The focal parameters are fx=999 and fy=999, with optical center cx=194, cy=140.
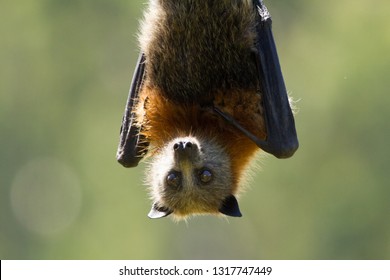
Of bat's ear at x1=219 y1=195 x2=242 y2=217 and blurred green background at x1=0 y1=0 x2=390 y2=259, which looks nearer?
bat's ear at x1=219 y1=195 x2=242 y2=217

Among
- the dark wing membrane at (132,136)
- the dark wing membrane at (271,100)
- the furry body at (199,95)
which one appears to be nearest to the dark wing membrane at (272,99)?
the dark wing membrane at (271,100)

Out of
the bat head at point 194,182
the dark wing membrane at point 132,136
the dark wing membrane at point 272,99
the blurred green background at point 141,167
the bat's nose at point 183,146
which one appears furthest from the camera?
the blurred green background at point 141,167

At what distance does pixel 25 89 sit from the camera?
28.8 meters

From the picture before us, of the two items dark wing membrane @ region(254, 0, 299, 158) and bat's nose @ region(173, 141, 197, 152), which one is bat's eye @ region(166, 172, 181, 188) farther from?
A: dark wing membrane @ region(254, 0, 299, 158)

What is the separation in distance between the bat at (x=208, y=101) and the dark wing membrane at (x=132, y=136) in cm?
12

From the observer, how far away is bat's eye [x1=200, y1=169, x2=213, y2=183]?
10087 millimetres

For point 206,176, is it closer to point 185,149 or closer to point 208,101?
point 185,149

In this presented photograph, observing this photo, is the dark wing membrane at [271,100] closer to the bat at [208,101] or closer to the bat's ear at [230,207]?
the bat at [208,101]

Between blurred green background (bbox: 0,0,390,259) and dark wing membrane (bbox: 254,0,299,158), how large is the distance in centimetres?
1238

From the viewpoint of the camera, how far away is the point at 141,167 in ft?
72.3

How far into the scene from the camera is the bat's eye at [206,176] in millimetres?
10087

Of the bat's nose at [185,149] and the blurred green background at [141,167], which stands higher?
the blurred green background at [141,167]

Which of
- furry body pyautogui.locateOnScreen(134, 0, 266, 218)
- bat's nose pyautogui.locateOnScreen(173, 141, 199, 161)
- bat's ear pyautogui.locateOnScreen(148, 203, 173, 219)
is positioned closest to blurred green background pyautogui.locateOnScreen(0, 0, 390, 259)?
bat's ear pyautogui.locateOnScreen(148, 203, 173, 219)

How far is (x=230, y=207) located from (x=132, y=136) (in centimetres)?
127
